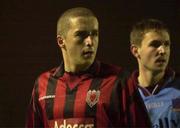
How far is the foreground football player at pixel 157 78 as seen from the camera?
110 inches

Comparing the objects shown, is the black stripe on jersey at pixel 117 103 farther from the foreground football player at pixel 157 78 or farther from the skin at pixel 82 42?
the foreground football player at pixel 157 78

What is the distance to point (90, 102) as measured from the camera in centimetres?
242

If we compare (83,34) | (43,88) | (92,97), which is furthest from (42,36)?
(92,97)

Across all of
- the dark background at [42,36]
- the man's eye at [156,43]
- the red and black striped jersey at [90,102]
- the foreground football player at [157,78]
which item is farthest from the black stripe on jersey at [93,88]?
the dark background at [42,36]

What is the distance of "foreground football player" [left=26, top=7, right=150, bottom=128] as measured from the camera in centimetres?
239

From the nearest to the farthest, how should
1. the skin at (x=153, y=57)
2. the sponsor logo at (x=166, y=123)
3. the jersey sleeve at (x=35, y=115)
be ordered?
the jersey sleeve at (x=35, y=115)
the sponsor logo at (x=166, y=123)
the skin at (x=153, y=57)

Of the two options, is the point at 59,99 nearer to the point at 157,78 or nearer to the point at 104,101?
the point at 104,101

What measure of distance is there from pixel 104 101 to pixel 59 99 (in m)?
0.25

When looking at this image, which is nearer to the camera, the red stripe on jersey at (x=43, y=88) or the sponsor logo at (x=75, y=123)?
the sponsor logo at (x=75, y=123)

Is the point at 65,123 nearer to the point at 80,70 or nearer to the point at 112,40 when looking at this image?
the point at 80,70

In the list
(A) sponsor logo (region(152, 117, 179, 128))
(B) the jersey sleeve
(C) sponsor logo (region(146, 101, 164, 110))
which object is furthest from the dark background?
(B) the jersey sleeve

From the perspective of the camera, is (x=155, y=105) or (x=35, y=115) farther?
(x=155, y=105)

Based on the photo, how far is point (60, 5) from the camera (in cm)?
405

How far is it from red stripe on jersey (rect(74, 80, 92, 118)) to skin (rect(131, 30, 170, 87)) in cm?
→ 59
